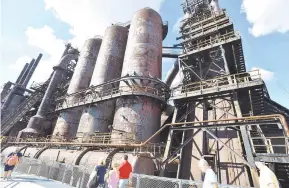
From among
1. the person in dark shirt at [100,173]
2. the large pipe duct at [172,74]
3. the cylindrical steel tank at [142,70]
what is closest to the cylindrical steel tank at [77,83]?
the cylindrical steel tank at [142,70]

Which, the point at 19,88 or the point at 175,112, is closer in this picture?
the point at 175,112

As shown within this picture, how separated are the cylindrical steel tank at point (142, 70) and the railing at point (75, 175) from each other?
5.90 meters

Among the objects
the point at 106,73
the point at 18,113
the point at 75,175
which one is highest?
the point at 106,73

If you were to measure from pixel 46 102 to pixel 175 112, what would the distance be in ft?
79.5

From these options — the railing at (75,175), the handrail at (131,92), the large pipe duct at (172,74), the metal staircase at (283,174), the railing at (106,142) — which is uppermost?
the large pipe duct at (172,74)

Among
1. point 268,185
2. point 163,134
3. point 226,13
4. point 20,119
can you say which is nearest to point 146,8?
point 226,13

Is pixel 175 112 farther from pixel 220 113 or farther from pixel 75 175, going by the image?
pixel 75 175

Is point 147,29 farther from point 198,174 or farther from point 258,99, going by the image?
point 198,174

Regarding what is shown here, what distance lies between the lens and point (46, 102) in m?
28.6

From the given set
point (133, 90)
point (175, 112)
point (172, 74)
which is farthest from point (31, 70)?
point (175, 112)

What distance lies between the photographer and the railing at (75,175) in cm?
556

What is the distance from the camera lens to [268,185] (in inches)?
125

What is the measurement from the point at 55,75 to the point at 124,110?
21581 mm

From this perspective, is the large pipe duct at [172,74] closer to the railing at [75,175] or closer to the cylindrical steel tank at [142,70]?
the cylindrical steel tank at [142,70]
